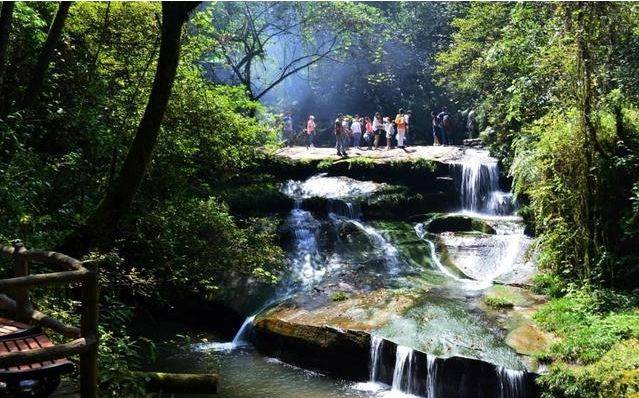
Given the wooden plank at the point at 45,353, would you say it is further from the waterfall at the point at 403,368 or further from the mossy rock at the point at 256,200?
the mossy rock at the point at 256,200

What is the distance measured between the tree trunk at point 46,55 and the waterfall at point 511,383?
8.92 metres

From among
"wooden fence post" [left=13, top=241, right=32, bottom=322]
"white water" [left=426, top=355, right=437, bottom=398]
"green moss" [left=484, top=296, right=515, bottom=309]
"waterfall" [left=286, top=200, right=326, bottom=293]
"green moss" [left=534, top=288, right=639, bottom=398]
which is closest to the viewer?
"wooden fence post" [left=13, top=241, right=32, bottom=322]

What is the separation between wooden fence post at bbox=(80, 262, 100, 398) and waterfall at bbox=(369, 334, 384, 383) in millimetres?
7306

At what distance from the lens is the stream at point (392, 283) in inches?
404

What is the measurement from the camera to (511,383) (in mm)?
9352

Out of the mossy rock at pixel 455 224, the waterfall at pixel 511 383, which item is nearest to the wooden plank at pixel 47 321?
the waterfall at pixel 511 383

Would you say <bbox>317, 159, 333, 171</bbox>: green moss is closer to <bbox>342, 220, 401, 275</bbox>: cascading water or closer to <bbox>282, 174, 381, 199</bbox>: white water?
<bbox>282, 174, 381, 199</bbox>: white water

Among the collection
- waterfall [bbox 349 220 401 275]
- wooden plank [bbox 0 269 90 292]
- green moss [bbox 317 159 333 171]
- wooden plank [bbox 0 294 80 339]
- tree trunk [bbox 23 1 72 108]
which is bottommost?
waterfall [bbox 349 220 401 275]

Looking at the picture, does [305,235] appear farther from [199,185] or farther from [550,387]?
[550,387]

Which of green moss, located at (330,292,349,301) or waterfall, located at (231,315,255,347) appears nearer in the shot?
waterfall, located at (231,315,255,347)

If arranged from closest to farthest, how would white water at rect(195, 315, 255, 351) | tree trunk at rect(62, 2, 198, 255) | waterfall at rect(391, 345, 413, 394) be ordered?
tree trunk at rect(62, 2, 198, 255), waterfall at rect(391, 345, 413, 394), white water at rect(195, 315, 255, 351)

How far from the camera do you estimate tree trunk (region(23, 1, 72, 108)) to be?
8508mm

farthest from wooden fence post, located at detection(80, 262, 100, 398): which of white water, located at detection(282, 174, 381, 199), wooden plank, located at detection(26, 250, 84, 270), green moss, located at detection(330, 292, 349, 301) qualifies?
white water, located at detection(282, 174, 381, 199)

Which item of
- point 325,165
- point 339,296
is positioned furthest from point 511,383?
point 325,165
